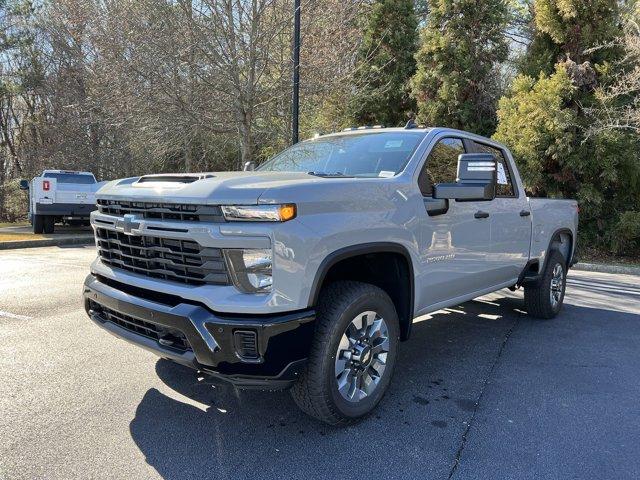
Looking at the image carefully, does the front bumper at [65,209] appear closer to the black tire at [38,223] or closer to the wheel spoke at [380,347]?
the black tire at [38,223]

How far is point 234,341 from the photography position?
2.66 meters

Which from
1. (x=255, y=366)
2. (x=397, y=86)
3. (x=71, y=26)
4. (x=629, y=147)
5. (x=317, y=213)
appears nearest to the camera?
(x=255, y=366)

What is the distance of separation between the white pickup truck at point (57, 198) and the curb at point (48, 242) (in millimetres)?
861

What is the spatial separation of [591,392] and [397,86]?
597 inches

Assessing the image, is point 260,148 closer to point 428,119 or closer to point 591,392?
point 428,119

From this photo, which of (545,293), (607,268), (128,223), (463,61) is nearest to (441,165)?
(128,223)

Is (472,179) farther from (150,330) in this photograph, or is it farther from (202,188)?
(150,330)

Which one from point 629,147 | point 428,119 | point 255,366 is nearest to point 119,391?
point 255,366

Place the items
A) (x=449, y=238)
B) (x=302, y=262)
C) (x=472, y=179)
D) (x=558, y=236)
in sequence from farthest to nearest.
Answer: (x=558, y=236)
(x=449, y=238)
(x=472, y=179)
(x=302, y=262)

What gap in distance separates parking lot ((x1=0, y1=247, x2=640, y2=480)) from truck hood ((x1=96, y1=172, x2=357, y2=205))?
1.44 m

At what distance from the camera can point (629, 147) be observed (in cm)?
1205

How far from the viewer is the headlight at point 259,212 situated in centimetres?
273

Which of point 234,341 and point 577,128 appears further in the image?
point 577,128

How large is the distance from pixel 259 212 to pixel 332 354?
94 centimetres
